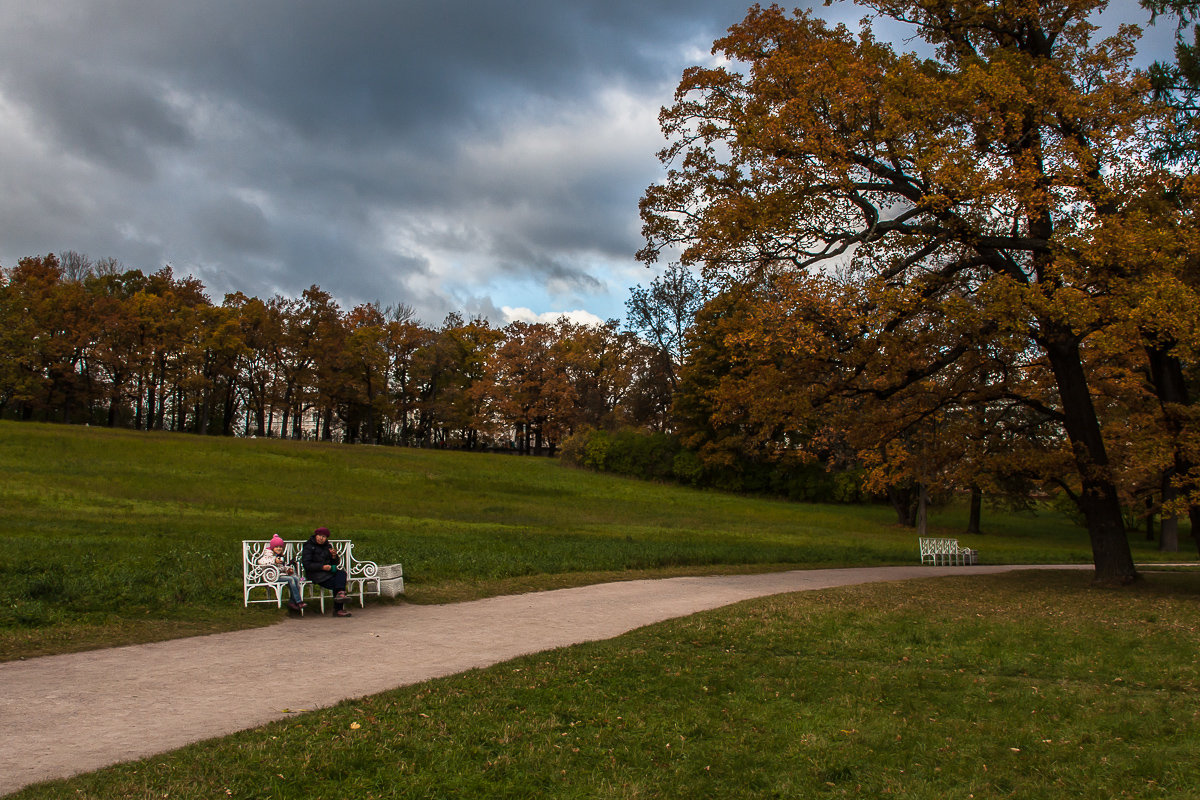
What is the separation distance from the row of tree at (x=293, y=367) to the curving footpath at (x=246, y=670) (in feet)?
154

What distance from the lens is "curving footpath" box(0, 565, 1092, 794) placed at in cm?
554

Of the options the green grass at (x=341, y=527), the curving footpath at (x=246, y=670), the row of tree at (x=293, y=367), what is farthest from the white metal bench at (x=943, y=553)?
the row of tree at (x=293, y=367)

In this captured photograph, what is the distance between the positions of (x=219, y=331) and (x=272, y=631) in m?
54.1

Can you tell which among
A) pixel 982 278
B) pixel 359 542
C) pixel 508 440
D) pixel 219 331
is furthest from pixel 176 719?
pixel 508 440

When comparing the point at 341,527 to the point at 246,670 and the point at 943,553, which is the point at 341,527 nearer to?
the point at 246,670

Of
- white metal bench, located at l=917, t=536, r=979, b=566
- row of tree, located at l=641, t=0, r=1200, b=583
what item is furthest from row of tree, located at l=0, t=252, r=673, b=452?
row of tree, located at l=641, t=0, r=1200, b=583

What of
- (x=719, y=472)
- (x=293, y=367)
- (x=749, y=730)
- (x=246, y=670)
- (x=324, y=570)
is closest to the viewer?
(x=749, y=730)

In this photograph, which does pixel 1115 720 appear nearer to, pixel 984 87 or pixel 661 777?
pixel 661 777

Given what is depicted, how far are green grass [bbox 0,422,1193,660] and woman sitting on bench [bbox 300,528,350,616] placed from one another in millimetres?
745

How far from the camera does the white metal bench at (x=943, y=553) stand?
25.8 m

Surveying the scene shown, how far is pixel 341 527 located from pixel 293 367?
46086 mm

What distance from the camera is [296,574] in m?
11.7

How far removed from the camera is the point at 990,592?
1552 cm

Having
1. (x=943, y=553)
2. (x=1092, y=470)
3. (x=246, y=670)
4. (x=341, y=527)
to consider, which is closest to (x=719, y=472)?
(x=943, y=553)
